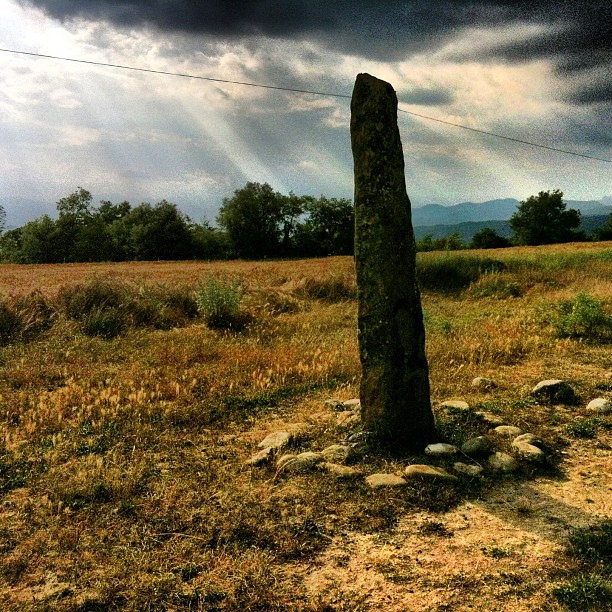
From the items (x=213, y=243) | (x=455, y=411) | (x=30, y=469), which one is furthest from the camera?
(x=213, y=243)

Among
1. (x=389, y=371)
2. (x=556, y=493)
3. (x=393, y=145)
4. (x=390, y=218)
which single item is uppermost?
(x=393, y=145)

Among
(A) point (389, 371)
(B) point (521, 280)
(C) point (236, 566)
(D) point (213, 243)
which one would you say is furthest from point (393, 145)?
(D) point (213, 243)

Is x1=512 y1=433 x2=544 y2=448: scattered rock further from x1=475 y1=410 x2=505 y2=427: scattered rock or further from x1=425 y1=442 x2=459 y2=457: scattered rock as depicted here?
x1=425 y1=442 x2=459 y2=457: scattered rock

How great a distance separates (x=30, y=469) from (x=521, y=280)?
19.0m

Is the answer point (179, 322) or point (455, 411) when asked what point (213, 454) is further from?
point (179, 322)

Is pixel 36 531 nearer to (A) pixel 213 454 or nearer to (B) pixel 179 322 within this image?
(A) pixel 213 454

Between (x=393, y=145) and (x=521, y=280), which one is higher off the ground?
(x=393, y=145)

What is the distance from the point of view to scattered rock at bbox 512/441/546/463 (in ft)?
16.8

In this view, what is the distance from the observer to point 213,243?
7244 centimetres

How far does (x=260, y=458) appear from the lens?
5242 mm

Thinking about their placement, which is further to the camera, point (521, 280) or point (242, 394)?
point (521, 280)

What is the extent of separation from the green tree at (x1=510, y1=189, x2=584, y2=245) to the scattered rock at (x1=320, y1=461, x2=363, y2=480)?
79553mm

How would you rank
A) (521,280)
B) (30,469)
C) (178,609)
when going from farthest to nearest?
(521,280) < (30,469) < (178,609)

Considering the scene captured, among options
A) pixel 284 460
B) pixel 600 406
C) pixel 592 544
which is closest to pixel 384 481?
pixel 284 460
